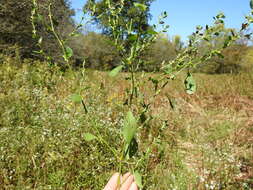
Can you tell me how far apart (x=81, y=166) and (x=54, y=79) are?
3.70 m

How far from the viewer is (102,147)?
8.13 ft

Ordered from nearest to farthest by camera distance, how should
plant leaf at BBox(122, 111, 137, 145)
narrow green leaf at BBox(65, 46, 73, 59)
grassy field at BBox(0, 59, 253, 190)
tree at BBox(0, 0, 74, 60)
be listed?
plant leaf at BBox(122, 111, 137, 145) < narrow green leaf at BBox(65, 46, 73, 59) < grassy field at BBox(0, 59, 253, 190) < tree at BBox(0, 0, 74, 60)

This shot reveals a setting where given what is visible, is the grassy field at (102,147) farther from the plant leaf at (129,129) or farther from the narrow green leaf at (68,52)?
the plant leaf at (129,129)

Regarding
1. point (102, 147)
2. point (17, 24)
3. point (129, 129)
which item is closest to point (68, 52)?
point (129, 129)

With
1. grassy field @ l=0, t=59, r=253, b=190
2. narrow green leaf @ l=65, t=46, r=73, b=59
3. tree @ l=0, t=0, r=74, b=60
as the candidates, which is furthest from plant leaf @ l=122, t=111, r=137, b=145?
tree @ l=0, t=0, r=74, b=60

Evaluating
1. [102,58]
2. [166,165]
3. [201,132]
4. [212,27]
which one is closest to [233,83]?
[201,132]

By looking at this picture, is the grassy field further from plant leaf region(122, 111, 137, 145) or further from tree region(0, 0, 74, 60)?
tree region(0, 0, 74, 60)

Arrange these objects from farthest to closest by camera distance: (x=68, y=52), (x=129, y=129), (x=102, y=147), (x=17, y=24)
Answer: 1. (x=17, y=24)
2. (x=102, y=147)
3. (x=68, y=52)
4. (x=129, y=129)

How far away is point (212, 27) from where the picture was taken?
0.87m

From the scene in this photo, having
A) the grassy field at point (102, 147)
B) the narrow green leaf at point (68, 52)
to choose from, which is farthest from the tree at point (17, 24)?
the narrow green leaf at point (68, 52)

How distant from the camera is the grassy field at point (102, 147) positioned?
6.64 ft

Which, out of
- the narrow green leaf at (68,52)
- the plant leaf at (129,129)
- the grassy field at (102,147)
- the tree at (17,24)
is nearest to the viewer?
the plant leaf at (129,129)

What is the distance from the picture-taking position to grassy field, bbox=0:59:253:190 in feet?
6.64

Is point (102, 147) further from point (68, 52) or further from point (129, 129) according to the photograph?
point (129, 129)
